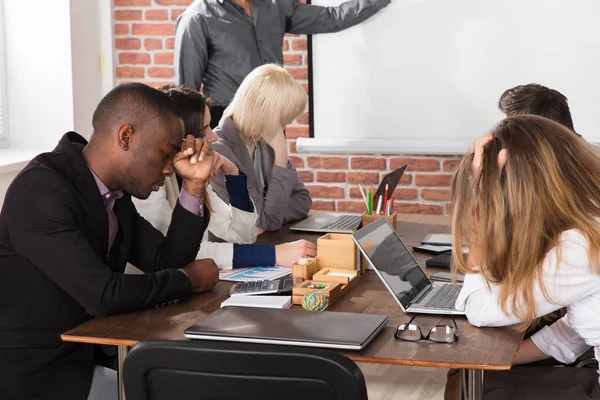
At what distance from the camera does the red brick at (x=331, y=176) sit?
4762mm

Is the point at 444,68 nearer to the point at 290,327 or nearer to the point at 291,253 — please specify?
the point at 291,253

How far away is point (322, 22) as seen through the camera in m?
4.58

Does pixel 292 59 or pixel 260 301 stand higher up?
pixel 292 59

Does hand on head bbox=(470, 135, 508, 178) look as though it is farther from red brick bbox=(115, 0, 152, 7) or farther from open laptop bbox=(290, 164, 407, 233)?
red brick bbox=(115, 0, 152, 7)

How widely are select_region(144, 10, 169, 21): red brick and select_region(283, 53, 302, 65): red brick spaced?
2.42 feet

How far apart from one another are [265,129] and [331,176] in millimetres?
1636

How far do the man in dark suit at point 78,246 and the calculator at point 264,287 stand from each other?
8 cm

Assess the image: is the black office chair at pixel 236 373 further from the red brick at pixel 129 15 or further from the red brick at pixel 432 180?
the red brick at pixel 129 15

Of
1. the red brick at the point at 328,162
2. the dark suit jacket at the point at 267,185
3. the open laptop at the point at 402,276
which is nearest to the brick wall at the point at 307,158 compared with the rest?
the red brick at the point at 328,162

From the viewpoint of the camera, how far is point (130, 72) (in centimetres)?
495

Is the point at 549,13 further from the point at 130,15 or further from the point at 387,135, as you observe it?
the point at 130,15

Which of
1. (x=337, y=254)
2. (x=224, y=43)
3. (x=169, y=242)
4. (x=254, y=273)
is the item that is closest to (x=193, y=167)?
(x=169, y=242)

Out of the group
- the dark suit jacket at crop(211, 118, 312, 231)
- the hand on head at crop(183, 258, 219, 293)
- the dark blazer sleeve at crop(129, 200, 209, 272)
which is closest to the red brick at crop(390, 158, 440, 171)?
the dark suit jacket at crop(211, 118, 312, 231)

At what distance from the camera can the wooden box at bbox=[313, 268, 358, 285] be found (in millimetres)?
2071
